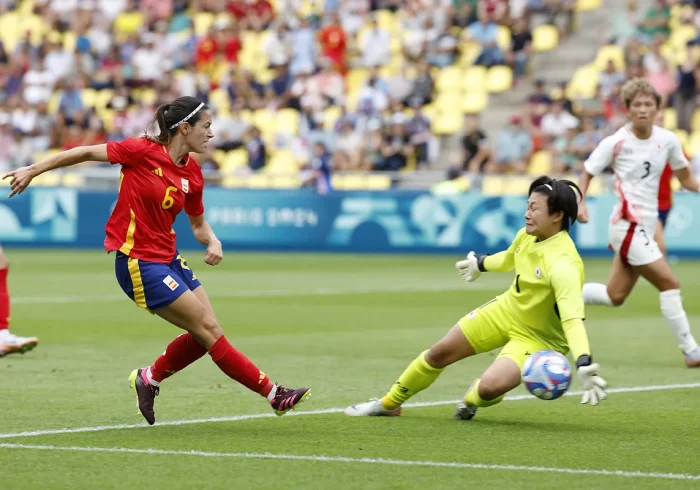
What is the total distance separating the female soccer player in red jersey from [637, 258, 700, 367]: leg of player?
455 centimetres

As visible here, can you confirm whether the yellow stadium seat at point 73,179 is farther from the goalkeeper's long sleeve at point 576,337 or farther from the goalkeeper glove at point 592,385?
the goalkeeper glove at point 592,385

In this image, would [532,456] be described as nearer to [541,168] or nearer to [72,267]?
[72,267]

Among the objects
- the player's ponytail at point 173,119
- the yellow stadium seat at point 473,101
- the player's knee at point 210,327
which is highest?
the player's ponytail at point 173,119

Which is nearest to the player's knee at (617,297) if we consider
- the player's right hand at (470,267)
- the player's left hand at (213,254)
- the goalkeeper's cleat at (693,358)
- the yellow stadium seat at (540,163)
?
the goalkeeper's cleat at (693,358)

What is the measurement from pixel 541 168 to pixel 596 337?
43.3 ft

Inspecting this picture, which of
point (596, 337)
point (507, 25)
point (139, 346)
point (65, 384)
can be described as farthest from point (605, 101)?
point (65, 384)

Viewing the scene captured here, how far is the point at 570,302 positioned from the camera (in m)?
7.67

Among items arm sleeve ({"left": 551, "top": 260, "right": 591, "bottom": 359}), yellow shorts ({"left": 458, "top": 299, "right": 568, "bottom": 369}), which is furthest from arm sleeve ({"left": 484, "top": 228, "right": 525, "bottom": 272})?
arm sleeve ({"left": 551, "top": 260, "right": 591, "bottom": 359})

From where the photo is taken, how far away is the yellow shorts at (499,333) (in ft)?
27.0

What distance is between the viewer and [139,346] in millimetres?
12406

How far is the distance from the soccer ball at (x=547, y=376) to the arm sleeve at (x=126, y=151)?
2490mm

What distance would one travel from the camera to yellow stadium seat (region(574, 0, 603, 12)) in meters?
30.1

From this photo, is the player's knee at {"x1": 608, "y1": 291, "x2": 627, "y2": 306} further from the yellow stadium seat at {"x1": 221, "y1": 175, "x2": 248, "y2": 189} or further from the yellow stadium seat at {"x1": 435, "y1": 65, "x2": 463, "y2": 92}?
the yellow stadium seat at {"x1": 435, "y1": 65, "x2": 463, "y2": 92}

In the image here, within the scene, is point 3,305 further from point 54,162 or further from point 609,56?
point 609,56
